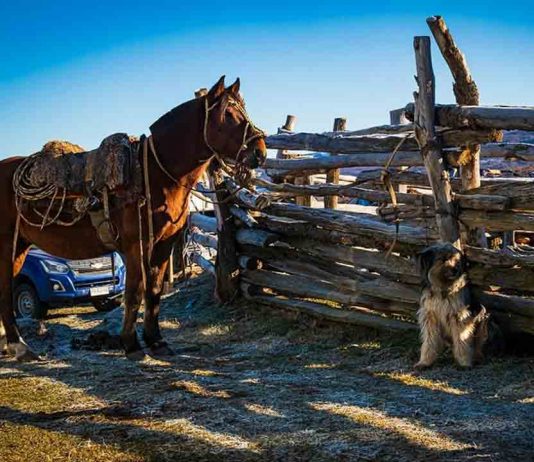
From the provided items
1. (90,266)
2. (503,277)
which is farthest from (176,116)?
(90,266)

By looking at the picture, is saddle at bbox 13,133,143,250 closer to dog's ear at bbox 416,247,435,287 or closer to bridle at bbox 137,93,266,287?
bridle at bbox 137,93,266,287

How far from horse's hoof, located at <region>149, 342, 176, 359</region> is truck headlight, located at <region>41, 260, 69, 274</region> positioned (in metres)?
4.50

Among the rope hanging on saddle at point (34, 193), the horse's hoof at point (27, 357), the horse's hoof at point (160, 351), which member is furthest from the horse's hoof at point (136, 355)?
the rope hanging on saddle at point (34, 193)

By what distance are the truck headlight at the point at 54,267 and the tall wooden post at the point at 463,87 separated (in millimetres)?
6818

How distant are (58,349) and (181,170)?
2772 millimetres

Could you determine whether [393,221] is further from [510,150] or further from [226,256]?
[226,256]

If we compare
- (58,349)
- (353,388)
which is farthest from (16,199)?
(353,388)

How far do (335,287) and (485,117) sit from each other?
2.98 m

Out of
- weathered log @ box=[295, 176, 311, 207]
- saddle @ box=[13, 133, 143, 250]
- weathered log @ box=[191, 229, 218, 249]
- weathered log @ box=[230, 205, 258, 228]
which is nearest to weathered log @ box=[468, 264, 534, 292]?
saddle @ box=[13, 133, 143, 250]

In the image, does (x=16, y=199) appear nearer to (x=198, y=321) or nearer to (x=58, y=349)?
(x=58, y=349)

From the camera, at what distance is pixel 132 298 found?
6949 mm

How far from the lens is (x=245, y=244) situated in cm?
976

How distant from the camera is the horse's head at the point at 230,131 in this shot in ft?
22.0

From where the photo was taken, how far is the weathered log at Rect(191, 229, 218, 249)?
11.0 m
